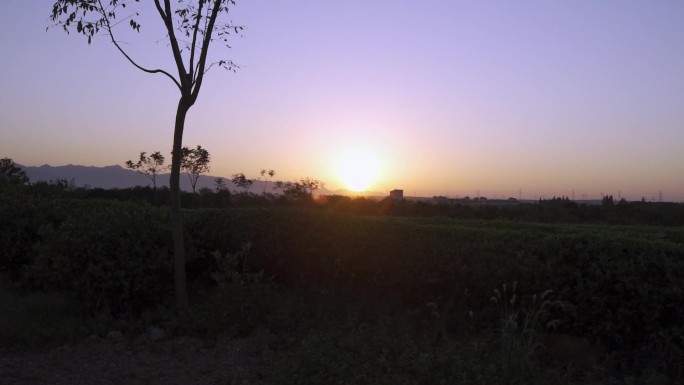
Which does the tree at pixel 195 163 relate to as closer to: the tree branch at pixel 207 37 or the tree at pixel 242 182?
the tree at pixel 242 182

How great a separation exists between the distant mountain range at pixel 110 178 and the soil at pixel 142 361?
9341 mm

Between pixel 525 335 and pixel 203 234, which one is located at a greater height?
pixel 203 234

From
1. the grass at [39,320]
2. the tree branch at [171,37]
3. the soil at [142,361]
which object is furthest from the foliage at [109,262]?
the tree branch at [171,37]

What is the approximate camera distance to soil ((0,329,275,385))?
224 inches

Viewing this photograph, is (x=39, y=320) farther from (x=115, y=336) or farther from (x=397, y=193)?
(x=397, y=193)

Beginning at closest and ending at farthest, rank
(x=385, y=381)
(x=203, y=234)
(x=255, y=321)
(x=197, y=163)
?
(x=385, y=381), (x=255, y=321), (x=203, y=234), (x=197, y=163)

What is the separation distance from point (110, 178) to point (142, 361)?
1051 inches

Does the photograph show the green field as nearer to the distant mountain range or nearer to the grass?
the grass

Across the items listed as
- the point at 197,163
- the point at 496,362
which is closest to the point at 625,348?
the point at 496,362

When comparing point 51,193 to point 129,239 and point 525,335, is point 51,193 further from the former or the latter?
point 525,335

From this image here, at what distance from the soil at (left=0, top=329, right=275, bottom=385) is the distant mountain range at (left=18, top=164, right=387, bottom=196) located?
368 inches

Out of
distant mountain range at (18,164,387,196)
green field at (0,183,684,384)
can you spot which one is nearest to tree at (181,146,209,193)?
distant mountain range at (18,164,387,196)

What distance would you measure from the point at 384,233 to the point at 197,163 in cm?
1567

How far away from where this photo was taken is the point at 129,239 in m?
7.51
